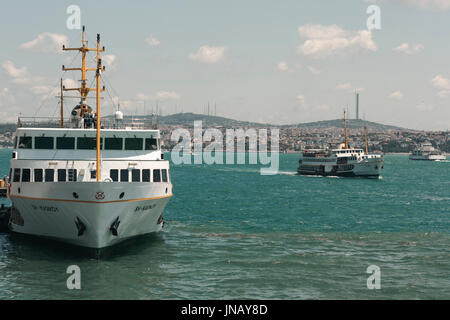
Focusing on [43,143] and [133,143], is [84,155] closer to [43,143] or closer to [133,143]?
[43,143]

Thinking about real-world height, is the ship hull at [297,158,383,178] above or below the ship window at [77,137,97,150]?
below

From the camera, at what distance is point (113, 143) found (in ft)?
92.3

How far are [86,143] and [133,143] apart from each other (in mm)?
2747

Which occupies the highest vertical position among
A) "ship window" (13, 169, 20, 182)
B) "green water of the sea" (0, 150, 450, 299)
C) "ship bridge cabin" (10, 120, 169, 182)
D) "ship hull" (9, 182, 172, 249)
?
"ship bridge cabin" (10, 120, 169, 182)

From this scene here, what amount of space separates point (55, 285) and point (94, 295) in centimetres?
223

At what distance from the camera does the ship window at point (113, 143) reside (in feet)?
92.0

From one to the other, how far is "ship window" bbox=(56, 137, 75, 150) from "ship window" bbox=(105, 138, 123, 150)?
197 cm

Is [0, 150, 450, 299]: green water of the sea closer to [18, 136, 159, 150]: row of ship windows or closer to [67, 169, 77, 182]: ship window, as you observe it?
[67, 169, 77, 182]: ship window

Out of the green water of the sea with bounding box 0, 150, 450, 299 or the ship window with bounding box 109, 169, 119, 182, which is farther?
the ship window with bounding box 109, 169, 119, 182

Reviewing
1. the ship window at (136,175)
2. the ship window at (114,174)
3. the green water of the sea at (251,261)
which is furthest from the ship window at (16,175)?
the ship window at (136,175)

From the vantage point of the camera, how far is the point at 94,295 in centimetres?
1927

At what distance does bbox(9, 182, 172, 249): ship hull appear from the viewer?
22.4 meters

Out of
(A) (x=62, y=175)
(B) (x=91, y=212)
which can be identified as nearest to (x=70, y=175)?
(A) (x=62, y=175)

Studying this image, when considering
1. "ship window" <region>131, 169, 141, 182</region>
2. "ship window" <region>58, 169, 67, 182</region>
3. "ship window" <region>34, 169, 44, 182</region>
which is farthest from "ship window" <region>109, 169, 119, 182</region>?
"ship window" <region>34, 169, 44, 182</region>
